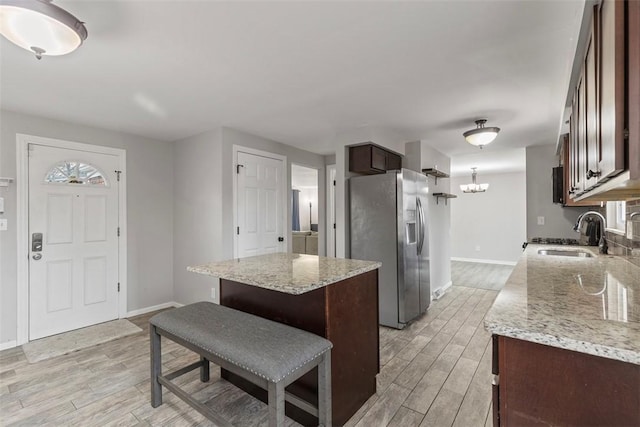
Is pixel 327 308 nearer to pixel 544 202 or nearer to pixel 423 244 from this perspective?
pixel 423 244

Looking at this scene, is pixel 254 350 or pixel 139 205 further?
pixel 139 205

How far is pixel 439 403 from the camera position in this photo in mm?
2064

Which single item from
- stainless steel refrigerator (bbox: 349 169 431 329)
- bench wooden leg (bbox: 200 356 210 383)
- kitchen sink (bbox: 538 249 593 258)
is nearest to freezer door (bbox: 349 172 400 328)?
stainless steel refrigerator (bbox: 349 169 431 329)

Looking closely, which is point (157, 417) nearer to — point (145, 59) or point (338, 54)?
point (145, 59)

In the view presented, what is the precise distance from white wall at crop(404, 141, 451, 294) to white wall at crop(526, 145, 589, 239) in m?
1.22

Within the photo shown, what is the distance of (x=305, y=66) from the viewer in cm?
215

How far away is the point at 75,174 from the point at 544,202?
20.5ft

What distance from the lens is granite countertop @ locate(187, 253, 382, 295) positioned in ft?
5.30

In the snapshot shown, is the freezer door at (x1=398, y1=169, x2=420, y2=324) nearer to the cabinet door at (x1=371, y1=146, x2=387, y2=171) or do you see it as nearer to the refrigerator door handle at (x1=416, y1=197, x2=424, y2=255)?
the refrigerator door handle at (x1=416, y1=197, x2=424, y2=255)

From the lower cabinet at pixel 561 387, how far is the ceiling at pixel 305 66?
157 cm

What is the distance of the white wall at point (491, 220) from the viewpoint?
7516 millimetres

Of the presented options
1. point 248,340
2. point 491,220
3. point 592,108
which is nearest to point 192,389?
point 248,340

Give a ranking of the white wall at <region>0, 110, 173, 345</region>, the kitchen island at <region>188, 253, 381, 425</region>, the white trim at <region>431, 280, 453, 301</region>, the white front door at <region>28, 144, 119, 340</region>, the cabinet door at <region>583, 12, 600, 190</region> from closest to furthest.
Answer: the cabinet door at <region>583, 12, 600, 190</region>
the kitchen island at <region>188, 253, 381, 425</region>
the white wall at <region>0, 110, 173, 345</region>
the white front door at <region>28, 144, 119, 340</region>
the white trim at <region>431, 280, 453, 301</region>

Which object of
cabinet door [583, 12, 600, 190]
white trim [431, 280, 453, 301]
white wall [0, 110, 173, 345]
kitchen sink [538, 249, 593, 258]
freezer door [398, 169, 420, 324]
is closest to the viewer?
cabinet door [583, 12, 600, 190]
